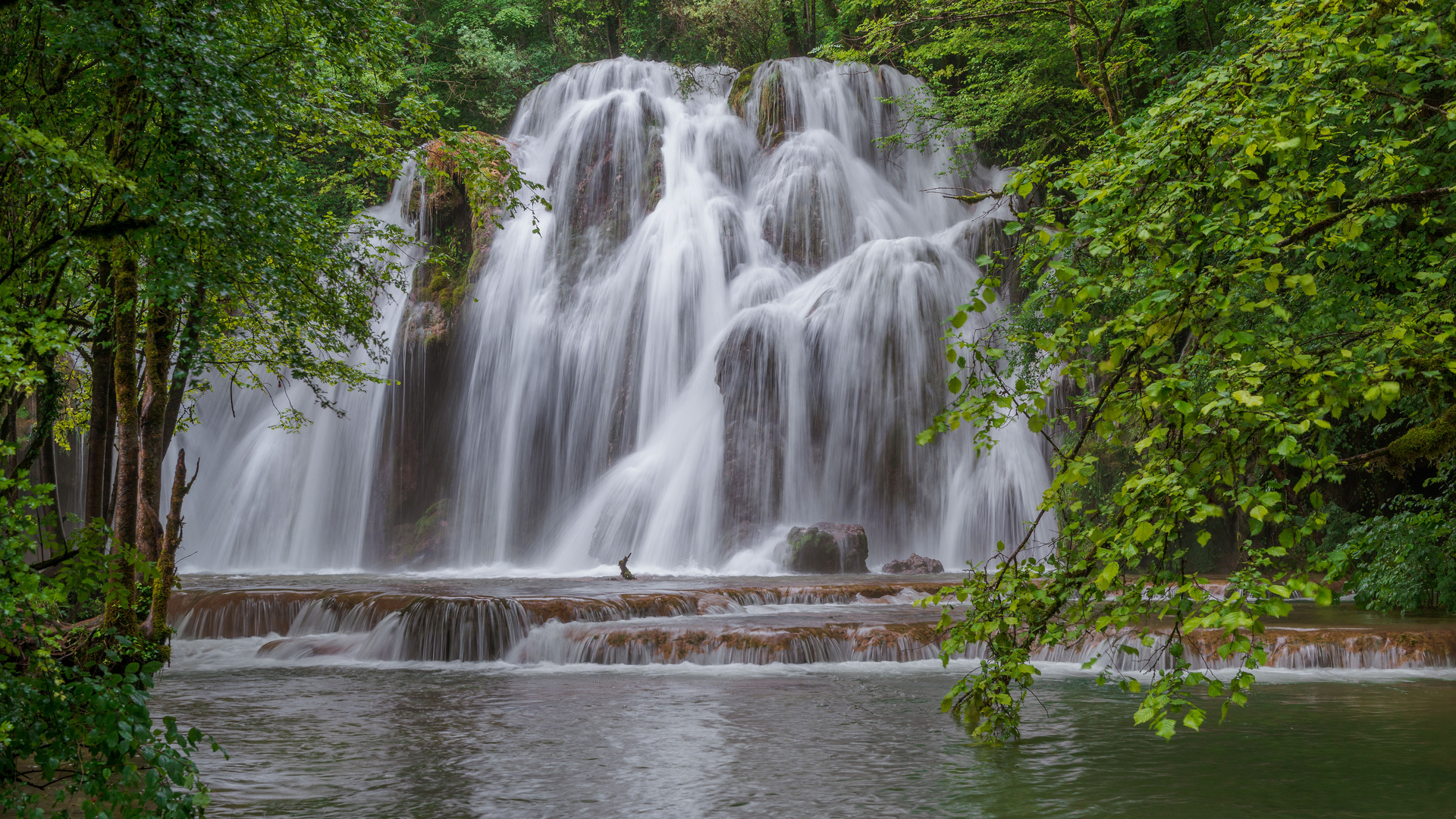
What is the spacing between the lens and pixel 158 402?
6.93m

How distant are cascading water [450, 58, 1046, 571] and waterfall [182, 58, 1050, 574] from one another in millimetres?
66

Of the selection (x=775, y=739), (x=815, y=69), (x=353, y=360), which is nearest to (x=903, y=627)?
(x=775, y=739)

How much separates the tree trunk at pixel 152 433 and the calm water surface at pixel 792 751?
162 cm

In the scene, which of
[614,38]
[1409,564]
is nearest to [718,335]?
[1409,564]

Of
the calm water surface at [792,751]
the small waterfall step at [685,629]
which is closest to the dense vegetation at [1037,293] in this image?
the calm water surface at [792,751]

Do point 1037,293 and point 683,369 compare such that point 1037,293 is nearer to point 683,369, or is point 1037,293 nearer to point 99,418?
point 99,418

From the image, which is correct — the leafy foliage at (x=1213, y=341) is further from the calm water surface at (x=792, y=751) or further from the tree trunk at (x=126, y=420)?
the tree trunk at (x=126, y=420)

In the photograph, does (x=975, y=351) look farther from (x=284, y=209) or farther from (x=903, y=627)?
(x=903, y=627)

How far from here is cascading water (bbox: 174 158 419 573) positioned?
1010 inches

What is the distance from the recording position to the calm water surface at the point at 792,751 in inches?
209

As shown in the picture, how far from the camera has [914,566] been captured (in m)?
19.2

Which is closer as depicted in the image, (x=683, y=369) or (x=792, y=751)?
(x=792, y=751)

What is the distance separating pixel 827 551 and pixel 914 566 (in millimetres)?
1829

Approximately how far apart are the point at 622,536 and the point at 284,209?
643 inches
